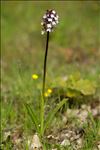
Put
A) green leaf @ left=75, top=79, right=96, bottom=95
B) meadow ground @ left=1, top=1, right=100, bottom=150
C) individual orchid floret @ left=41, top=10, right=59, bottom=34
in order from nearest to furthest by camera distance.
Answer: individual orchid floret @ left=41, top=10, right=59, bottom=34
meadow ground @ left=1, top=1, right=100, bottom=150
green leaf @ left=75, top=79, right=96, bottom=95

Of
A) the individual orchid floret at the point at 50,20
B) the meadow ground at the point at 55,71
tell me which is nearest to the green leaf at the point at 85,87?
the meadow ground at the point at 55,71

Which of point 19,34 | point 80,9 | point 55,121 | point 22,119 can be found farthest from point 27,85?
point 80,9

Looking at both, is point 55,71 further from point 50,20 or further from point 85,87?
point 50,20

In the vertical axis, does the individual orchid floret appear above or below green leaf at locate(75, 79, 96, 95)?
above

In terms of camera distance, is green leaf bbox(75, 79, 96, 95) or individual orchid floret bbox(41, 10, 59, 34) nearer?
individual orchid floret bbox(41, 10, 59, 34)

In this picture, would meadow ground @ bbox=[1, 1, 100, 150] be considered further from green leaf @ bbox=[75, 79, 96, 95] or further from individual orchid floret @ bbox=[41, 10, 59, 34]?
individual orchid floret @ bbox=[41, 10, 59, 34]

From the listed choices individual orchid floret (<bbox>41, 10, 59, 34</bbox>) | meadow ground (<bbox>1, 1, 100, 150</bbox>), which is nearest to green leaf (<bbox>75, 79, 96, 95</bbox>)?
meadow ground (<bbox>1, 1, 100, 150</bbox>)

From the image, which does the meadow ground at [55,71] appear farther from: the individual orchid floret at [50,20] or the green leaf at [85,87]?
the individual orchid floret at [50,20]

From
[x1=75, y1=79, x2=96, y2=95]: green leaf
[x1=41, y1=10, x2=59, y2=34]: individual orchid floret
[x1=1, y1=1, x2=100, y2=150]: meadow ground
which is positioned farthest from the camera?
[x1=75, y1=79, x2=96, y2=95]: green leaf

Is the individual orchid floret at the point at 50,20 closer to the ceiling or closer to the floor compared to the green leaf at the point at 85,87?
closer to the ceiling

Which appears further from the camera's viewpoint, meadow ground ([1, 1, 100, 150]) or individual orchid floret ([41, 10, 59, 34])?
meadow ground ([1, 1, 100, 150])
